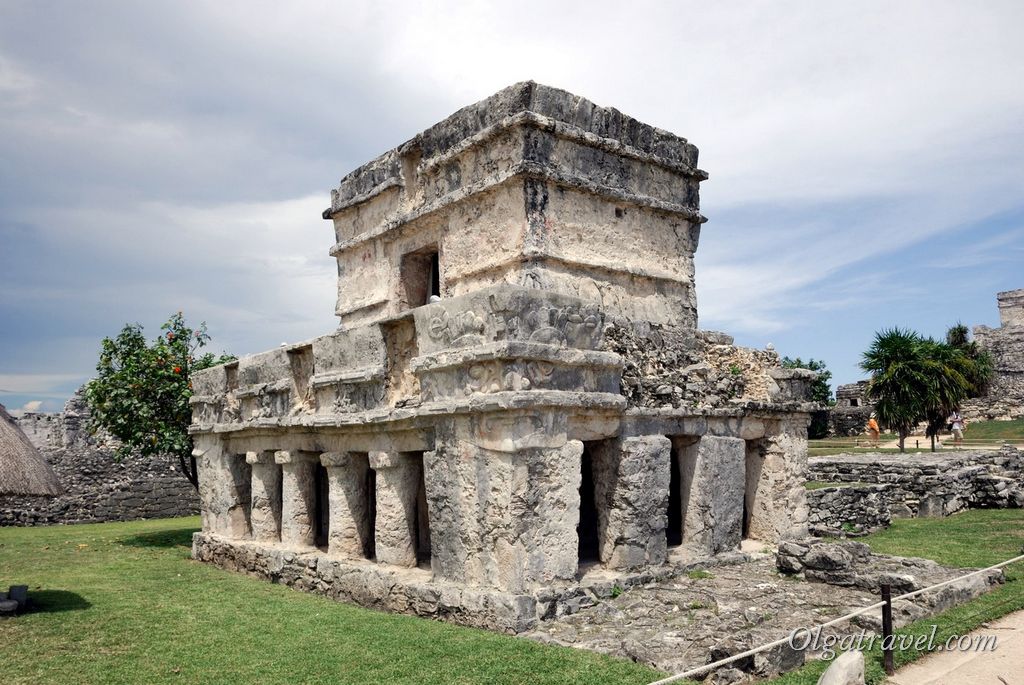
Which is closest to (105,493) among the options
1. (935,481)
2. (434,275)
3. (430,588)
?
(434,275)

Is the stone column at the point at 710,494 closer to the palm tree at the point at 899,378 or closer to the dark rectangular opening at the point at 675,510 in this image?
the dark rectangular opening at the point at 675,510

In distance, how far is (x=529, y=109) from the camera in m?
9.13

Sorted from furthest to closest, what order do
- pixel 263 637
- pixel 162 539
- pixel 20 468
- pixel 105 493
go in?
1. pixel 105 493
2. pixel 162 539
3. pixel 20 468
4. pixel 263 637

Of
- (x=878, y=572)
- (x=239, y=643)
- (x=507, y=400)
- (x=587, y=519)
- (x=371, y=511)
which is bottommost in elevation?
(x=239, y=643)

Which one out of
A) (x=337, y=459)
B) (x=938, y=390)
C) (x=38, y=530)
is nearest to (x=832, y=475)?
(x=938, y=390)

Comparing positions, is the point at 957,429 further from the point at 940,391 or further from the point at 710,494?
the point at 710,494

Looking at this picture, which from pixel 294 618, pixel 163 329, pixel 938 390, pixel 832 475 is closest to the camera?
pixel 294 618

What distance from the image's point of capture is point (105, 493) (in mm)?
19516

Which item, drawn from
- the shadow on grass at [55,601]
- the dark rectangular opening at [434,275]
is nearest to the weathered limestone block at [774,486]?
the dark rectangular opening at [434,275]

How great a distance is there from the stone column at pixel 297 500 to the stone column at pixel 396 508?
1.88 metres

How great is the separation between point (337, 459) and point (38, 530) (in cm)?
1194

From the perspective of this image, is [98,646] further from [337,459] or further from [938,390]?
[938,390]

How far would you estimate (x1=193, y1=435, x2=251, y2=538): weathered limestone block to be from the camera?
35.9 feet

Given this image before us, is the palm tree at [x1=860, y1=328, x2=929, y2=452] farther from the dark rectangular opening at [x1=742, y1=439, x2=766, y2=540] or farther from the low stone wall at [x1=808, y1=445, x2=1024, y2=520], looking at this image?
the dark rectangular opening at [x1=742, y1=439, x2=766, y2=540]
